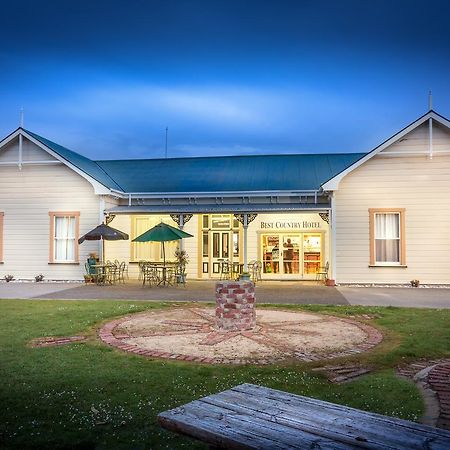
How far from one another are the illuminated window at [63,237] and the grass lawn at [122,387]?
11403mm

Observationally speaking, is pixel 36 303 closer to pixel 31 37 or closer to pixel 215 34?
pixel 31 37

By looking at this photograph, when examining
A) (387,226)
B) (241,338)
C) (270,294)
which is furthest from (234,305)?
(387,226)

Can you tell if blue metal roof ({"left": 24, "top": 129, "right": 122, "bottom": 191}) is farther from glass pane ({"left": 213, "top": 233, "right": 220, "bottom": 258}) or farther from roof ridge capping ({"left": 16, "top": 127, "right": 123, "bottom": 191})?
glass pane ({"left": 213, "top": 233, "right": 220, "bottom": 258})

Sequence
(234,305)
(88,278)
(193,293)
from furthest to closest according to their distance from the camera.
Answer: (88,278) → (193,293) → (234,305)

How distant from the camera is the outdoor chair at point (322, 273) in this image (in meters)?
20.4

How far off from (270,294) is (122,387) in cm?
1053

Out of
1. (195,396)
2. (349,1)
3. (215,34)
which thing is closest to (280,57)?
(215,34)

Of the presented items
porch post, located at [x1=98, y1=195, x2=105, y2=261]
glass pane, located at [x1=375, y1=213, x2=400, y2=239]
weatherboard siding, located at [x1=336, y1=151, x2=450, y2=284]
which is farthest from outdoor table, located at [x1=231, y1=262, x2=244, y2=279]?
glass pane, located at [x1=375, y1=213, x2=400, y2=239]

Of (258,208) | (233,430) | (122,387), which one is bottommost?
(122,387)

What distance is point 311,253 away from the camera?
70.7ft

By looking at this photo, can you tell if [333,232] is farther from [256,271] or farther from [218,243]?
[218,243]

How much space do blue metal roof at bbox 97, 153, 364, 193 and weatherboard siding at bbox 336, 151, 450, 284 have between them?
2988 millimetres

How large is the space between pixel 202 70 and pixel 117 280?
957 cm

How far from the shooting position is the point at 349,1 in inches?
476
